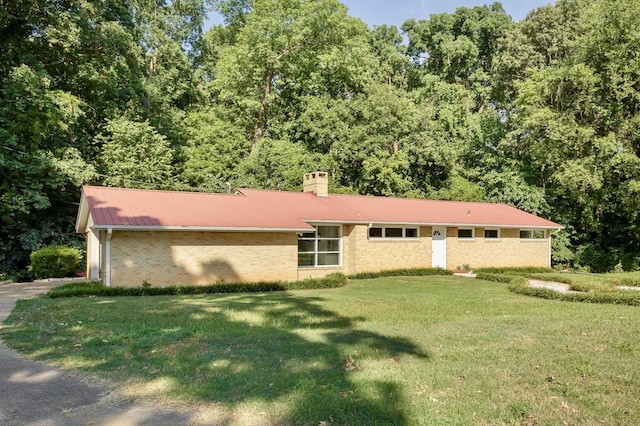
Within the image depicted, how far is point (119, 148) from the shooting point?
28109 mm

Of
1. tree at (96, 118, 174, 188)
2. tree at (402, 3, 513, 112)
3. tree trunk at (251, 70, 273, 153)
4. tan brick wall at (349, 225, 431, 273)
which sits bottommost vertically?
tan brick wall at (349, 225, 431, 273)

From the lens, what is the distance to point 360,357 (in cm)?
676

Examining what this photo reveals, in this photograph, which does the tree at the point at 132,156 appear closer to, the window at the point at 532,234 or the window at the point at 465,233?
the window at the point at 465,233

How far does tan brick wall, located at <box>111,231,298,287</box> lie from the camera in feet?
52.7

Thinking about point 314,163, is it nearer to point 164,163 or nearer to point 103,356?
point 164,163

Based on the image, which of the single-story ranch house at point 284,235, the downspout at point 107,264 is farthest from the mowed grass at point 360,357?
the single-story ranch house at point 284,235

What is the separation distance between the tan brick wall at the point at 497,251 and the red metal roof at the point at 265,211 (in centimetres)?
95

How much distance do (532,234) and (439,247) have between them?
701 cm

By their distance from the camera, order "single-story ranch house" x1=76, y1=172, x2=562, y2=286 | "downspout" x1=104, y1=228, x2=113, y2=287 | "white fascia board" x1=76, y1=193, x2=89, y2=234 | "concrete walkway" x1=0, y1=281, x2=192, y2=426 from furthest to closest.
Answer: "white fascia board" x1=76, y1=193, x2=89, y2=234
"single-story ranch house" x1=76, y1=172, x2=562, y2=286
"downspout" x1=104, y1=228, x2=113, y2=287
"concrete walkway" x1=0, y1=281, x2=192, y2=426

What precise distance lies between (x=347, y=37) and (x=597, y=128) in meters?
20.7

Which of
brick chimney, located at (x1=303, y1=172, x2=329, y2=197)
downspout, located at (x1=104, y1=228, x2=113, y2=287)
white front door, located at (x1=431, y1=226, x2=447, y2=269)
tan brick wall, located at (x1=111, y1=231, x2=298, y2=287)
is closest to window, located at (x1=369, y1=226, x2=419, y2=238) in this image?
white front door, located at (x1=431, y1=226, x2=447, y2=269)

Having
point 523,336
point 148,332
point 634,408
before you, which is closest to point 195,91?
point 148,332

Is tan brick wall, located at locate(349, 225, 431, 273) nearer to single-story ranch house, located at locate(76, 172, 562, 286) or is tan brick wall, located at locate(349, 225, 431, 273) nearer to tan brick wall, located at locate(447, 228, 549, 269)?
single-story ranch house, located at locate(76, 172, 562, 286)

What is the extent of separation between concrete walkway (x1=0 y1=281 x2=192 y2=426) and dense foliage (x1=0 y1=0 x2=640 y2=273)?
1975 cm
